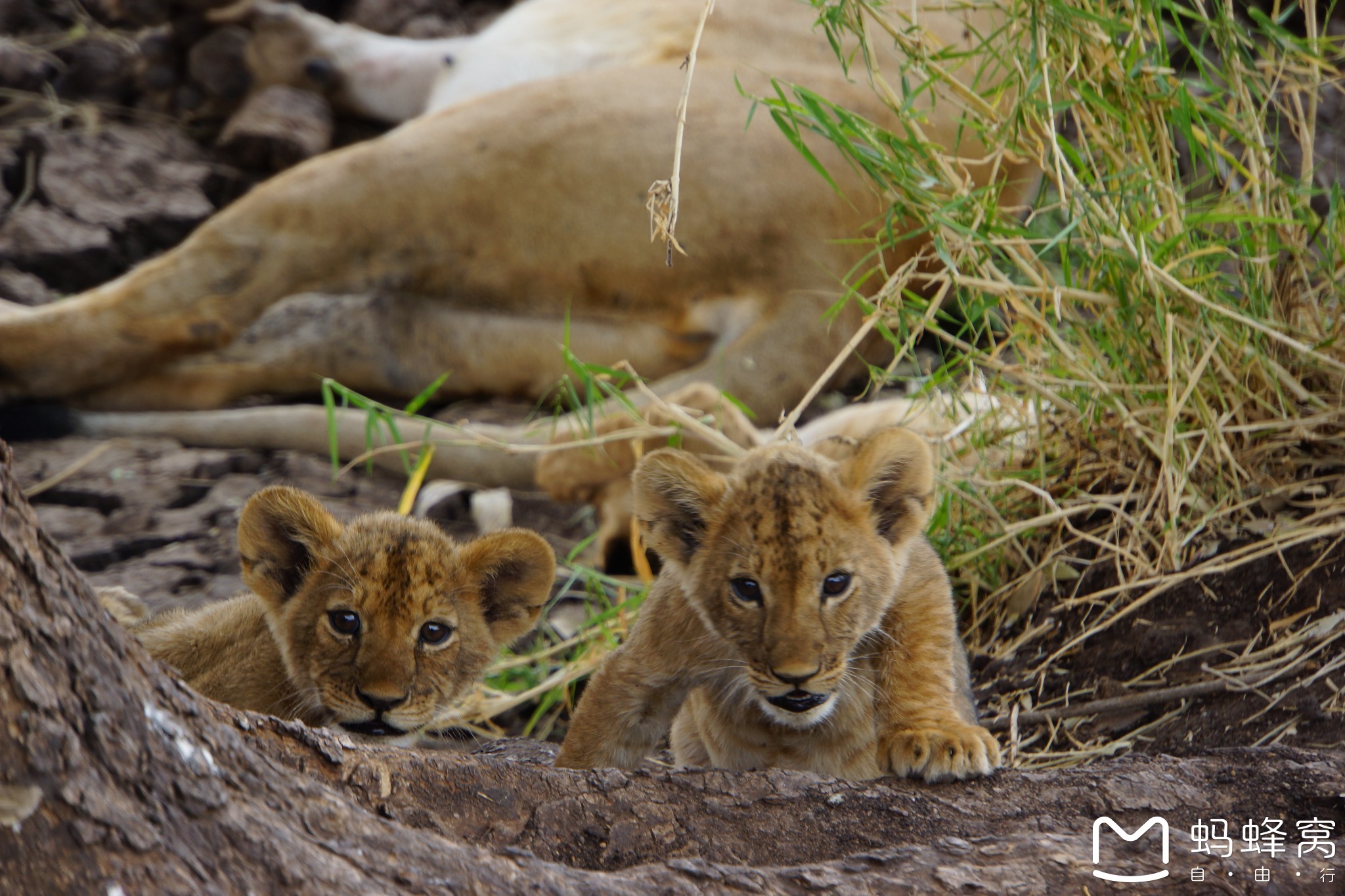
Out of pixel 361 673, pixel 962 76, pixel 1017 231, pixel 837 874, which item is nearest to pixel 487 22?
pixel 962 76

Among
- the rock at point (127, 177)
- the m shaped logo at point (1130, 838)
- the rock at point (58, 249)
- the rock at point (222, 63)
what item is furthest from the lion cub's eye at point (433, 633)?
the rock at point (222, 63)

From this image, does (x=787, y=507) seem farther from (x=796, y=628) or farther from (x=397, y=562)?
(x=397, y=562)

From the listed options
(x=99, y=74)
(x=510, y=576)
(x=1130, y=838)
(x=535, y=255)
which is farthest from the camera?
(x=99, y=74)

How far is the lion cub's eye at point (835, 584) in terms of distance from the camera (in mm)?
1838

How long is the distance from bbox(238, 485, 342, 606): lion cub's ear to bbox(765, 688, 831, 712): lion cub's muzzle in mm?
772

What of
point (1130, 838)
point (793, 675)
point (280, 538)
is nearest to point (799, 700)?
point (793, 675)

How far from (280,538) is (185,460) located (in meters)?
2.06

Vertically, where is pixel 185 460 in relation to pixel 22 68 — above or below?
below

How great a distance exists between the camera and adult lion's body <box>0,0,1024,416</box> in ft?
13.0

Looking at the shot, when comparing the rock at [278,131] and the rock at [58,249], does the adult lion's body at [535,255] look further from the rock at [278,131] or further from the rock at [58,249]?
the rock at [278,131]

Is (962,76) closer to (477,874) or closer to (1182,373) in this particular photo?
(1182,373)

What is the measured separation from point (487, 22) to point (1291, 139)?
4021 millimetres

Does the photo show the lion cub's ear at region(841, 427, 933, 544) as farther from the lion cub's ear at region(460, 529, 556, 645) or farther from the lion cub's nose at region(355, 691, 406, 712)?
the lion cub's nose at region(355, 691, 406, 712)

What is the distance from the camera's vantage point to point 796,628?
1.78m
